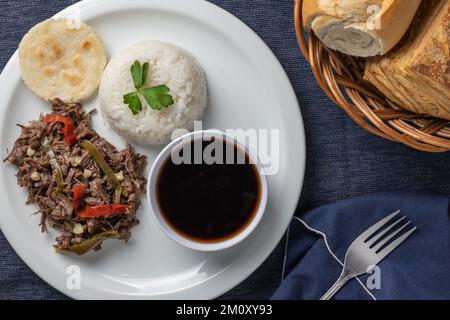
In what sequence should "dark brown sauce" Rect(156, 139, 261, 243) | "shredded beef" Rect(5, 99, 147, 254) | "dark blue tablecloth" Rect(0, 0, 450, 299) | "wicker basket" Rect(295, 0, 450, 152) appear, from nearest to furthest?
"wicker basket" Rect(295, 0, 450, 152) → "dark brown sauce" Rect(156, 139, 261, 243) → "shredded beef" Rect(5, 99, 147, 254) → "dark blue tablecloth" Rect(0, 0, 450, 299)

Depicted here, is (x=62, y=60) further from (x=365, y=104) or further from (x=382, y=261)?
(x=382, y=261)

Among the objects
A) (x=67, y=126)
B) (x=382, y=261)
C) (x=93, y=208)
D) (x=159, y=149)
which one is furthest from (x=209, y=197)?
(x=382, y=261)

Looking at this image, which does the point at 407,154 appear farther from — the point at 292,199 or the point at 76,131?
the point at 76,131

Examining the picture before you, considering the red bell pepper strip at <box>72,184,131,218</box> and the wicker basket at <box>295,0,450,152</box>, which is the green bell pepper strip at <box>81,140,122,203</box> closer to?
the red bell pepper strip at <box>72,184,131,218</box>

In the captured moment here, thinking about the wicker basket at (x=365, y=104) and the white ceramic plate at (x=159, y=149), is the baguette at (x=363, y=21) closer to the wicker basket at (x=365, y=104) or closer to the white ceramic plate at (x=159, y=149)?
the wicker basket at (x=365, y=104)

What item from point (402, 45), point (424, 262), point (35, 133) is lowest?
point (424, 262)

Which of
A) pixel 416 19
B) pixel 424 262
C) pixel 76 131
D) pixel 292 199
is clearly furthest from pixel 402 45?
pixel 76 131

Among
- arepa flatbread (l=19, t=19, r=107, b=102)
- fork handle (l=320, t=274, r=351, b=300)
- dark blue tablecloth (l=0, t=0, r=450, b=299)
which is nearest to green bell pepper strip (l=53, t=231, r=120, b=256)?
dark blue tablecloth (l=0, t=0, r=450, b=299)

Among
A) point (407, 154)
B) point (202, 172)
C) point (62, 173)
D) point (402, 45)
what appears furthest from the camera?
point (407, 154)
